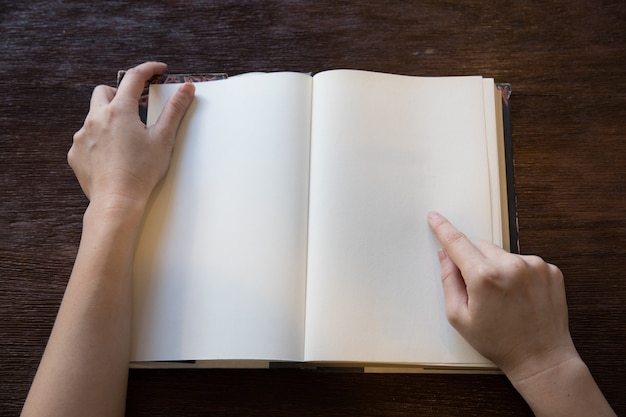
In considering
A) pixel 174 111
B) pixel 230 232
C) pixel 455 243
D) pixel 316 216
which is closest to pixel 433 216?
pixel 455 243

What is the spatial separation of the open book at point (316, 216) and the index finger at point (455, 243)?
0.02m

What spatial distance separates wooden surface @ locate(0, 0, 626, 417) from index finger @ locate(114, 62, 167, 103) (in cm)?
5

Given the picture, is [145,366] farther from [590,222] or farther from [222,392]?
[590,222]

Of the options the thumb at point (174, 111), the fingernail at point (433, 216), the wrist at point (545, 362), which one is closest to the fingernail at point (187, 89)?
the thumb at point (174, 111)

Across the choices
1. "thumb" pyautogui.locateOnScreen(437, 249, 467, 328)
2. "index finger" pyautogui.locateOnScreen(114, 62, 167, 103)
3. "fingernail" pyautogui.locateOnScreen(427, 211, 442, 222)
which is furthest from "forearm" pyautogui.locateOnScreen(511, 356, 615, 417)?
"index finger" pyautogui.locateOnScreen(114, 62, 167, 103)

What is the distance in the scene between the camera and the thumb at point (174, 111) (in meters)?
0.66

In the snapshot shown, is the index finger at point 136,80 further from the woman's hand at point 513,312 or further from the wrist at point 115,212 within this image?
the woman's hand at point 513,312

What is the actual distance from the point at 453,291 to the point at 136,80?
0.52 meters

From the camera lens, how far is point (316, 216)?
0.62m

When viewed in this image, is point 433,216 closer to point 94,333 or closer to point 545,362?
point 545,362

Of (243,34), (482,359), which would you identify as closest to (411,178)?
(482,359)

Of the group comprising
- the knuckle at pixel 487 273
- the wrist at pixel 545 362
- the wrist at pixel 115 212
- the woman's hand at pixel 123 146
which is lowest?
the wrist at pixel 545 362

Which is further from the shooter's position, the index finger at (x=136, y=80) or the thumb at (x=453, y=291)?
the index finger at (x=136, y=80)

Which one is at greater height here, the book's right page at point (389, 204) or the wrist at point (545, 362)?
the book's right page at point (389, 204)
